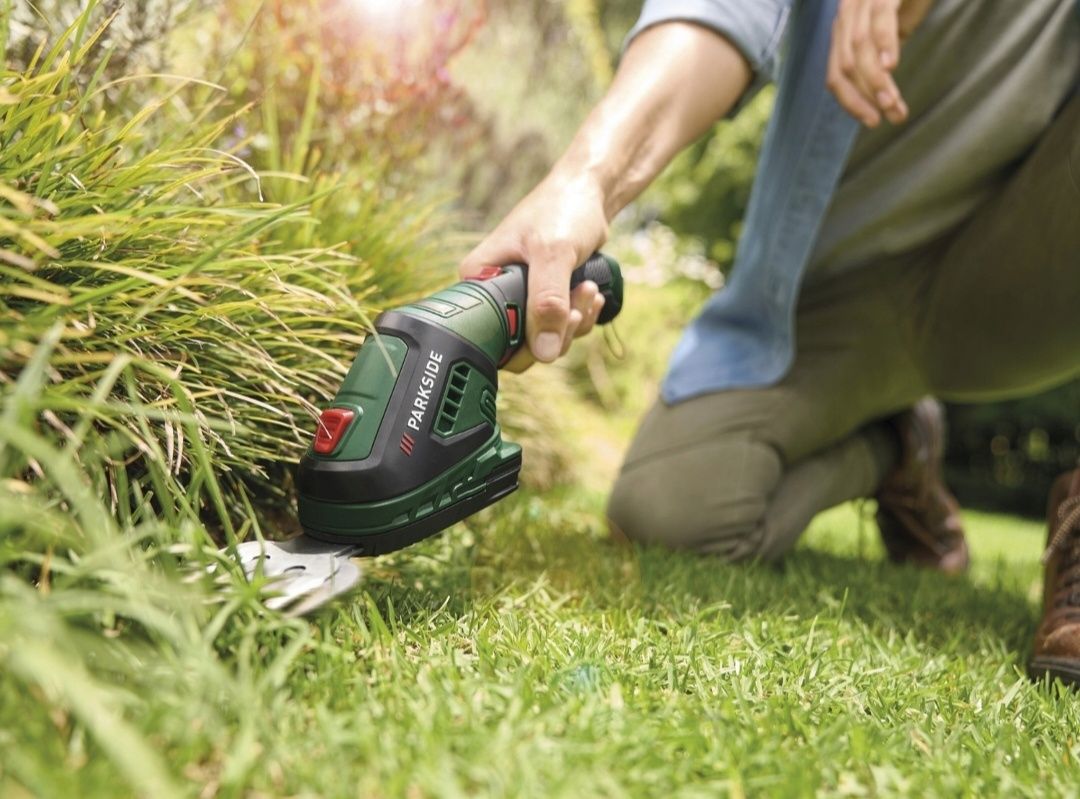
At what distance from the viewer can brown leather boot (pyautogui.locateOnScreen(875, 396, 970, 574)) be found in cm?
241

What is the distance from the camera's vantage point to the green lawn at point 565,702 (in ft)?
2.41

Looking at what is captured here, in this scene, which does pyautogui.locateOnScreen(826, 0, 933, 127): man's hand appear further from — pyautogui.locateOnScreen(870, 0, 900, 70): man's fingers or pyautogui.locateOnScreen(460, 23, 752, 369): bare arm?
pyautogui.locateOnScreen(460, 23, 752, 369): bare arm

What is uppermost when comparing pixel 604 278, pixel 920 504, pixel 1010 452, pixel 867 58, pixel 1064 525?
pixel 867 58

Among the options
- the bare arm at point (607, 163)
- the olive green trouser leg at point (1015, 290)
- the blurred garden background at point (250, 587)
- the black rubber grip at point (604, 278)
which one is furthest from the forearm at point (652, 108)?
the olive green trouser leg at point (1015, 290)

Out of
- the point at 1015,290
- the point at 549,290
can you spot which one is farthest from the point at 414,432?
the point at 1015,290

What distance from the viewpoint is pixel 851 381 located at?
220 centimetres

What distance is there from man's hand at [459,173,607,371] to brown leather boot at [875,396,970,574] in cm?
136

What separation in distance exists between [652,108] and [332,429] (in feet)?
2.88

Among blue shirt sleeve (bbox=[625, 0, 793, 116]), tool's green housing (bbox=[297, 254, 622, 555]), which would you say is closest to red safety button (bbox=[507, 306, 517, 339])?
tool's green housing (bbox=[297, 254, 622, 555])

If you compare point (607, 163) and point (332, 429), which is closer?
point (332, 429)

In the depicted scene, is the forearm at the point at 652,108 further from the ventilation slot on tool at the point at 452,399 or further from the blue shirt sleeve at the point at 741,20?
the ventilation slot on tool at the point at 452,399

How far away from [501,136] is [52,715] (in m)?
4.06

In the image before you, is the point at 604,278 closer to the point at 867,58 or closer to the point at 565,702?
the point at 867,58

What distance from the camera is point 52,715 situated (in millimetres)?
745
